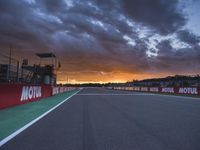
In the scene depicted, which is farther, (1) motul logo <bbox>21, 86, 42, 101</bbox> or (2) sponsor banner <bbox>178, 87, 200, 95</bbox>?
(2) sponsor banner <bbox>178, 87, 200, 95</bbox>

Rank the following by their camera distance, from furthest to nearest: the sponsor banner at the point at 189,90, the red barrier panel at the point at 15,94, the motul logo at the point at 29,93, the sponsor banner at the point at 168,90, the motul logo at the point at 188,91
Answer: the sponsor banner at the point at 168,90, the motul logo at the point at 188,91, the sponsor banner at the point at 189,90, the motul logo at the point at 29,93, the red barrier panel at the point at 15,94

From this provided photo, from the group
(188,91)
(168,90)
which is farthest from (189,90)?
(168,90)

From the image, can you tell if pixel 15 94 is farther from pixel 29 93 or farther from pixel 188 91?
pixel 188 91

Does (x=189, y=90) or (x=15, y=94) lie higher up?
(x=189, y=90)

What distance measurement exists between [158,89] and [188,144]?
4560 cm

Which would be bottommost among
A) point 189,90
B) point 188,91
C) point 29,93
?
point 29,93

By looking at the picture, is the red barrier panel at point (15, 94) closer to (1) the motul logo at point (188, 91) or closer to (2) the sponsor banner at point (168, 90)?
(1) the motul logo at point (188, 91)

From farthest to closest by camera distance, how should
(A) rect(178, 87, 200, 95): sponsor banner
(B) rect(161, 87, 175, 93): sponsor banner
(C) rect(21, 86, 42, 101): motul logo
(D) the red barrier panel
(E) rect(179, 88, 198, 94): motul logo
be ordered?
(B) rect(161, 87, 175, 93): sponsor banner
(E) rect(179, 88, 198, 94): motul logo
(A) rect(178, 87, 200, 95): sponsor banner
(C) rect(21, 86, 42, 101): motul logo
(D) the red barrier panel

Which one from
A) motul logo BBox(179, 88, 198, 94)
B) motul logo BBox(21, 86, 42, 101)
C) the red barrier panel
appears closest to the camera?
the red barrier panel

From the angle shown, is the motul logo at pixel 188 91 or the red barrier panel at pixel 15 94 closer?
the red barrier panel at pixel 15 94

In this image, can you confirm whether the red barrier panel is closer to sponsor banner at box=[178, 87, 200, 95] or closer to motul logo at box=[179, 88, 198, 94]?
sponsor banner at box=[178, 87, 200, 95]

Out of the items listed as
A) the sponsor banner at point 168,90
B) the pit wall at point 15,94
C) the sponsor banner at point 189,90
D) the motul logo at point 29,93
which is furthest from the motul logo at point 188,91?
the pit wall at point 15,94

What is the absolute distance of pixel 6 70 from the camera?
603 inches

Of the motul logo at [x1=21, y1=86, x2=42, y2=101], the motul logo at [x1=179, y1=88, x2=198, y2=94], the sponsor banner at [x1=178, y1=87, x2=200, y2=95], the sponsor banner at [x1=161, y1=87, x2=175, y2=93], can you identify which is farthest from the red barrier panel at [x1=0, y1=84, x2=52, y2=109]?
the sponsor banner at [x1=161, y1=87, x2=175, y2=93]
